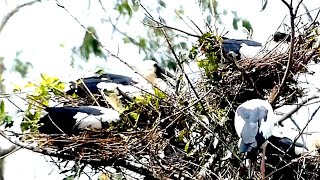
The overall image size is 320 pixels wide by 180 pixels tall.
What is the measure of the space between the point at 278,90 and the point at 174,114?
340 mm

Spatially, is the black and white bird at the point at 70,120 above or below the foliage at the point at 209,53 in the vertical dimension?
below

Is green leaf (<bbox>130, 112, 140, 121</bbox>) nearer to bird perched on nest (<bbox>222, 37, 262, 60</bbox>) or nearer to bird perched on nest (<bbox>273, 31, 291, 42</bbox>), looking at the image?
bird perched on nest (<bbox>222, 37, 262, 60</bbox>)

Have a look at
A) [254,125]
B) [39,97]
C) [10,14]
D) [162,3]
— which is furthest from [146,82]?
[10,14]

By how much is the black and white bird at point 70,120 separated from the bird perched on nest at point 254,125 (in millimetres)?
402

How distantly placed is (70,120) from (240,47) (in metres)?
0.66

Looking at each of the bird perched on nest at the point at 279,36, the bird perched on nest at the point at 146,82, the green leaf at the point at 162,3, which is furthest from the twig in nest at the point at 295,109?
the green leaf at the point at 162,3

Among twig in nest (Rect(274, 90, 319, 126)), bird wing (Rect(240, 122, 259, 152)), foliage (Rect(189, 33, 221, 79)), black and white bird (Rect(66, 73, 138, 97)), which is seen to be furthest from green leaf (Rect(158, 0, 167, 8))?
bird wing (Rect(240, 122, 259, 152))

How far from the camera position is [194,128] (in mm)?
2074

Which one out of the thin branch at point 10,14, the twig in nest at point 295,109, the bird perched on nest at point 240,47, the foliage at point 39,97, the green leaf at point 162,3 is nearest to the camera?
the foliage at point 39,97

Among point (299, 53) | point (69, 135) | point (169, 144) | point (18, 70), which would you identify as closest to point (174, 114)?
point (169, 144)

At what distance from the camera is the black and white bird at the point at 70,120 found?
73.2 inches

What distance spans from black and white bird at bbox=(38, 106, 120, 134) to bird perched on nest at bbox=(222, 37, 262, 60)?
0.49m

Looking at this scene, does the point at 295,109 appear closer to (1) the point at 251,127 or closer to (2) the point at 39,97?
(1) the point at 251,127

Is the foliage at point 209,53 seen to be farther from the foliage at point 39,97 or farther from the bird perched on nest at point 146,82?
the foliage at point 39,97
